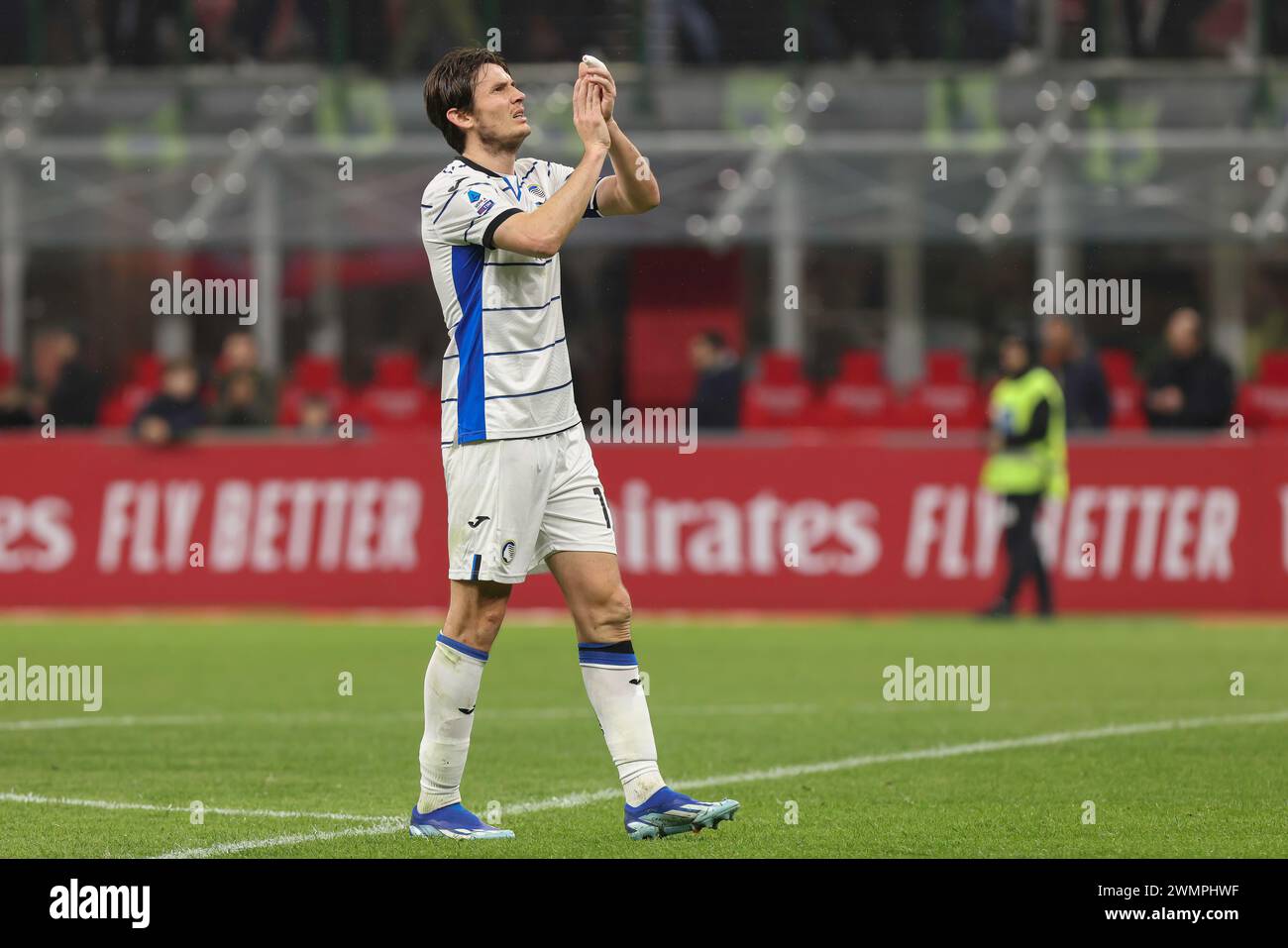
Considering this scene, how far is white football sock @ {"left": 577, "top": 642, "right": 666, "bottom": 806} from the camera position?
723 centimetres

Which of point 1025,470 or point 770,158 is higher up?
point 770,158

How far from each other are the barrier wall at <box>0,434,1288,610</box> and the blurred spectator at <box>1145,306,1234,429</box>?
1103 mm

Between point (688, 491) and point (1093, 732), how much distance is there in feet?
24.3

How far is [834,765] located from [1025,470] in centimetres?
770

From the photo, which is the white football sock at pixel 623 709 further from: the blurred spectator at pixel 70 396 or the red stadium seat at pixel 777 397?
the red stadium seat at pixel 777 397

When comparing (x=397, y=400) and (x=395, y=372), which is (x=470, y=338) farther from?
(x=395, y=372)

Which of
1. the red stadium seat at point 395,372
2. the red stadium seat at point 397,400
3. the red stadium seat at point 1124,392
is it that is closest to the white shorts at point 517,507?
the red stadium seat at point 1124,392

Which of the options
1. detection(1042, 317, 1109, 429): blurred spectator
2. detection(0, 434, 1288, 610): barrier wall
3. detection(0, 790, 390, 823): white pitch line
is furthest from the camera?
detection(1042, 317, 1109, 429): blurred spectator

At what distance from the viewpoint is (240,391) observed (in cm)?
1922

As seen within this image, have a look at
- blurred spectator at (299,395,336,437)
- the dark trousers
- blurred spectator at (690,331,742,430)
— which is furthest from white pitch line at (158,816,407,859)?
blurred spectator at (299,395,336,437)

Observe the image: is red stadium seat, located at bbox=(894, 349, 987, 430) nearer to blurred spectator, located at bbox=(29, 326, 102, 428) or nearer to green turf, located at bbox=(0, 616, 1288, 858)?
green turf, located at bbox=(0, 616, 1288, 858)

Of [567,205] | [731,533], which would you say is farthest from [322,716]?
[731,533]

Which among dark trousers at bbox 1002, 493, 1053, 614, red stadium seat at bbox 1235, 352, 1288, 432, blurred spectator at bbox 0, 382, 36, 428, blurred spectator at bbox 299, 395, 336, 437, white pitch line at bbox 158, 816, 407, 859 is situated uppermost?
blurred spectator at bbox 0, 382, 36, 428
